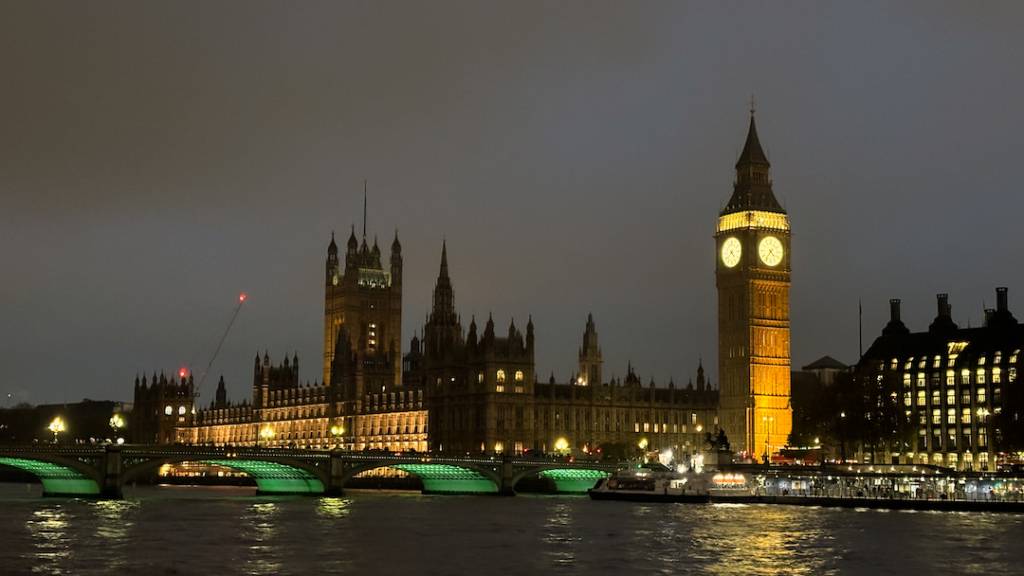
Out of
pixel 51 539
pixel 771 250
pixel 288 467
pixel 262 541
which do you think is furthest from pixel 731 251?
pixel 51 539

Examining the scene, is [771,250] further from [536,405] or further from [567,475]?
[567,475]

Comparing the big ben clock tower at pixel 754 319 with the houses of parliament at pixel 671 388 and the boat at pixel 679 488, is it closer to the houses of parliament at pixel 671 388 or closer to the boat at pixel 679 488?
the houses of parliament at pixel 671 388

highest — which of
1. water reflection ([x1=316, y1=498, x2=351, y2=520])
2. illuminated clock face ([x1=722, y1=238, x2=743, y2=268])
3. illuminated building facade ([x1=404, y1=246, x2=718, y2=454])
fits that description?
illuminated clock face ([x1=722, y1=238, x2=743, y2=268])

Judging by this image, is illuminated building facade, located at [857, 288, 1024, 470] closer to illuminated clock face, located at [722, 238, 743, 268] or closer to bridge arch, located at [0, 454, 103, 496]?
illuminated clock face, located at [722, 238, 743, 268]

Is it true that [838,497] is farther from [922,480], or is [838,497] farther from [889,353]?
[889,353]

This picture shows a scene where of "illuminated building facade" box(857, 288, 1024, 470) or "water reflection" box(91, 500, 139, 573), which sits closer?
"water reflection" box(91, 500, 139, 573)

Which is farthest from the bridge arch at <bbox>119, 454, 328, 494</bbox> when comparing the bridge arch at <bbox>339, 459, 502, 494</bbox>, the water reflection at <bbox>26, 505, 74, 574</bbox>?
the water reflection at <bbox>26, 505, 74, 574</bbox>

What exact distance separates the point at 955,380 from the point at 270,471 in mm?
69370

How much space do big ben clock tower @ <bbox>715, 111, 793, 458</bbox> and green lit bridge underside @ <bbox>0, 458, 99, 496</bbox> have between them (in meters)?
77.9

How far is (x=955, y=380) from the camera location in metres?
152

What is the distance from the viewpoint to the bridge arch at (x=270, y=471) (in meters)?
113

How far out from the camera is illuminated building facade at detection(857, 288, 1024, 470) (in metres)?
147

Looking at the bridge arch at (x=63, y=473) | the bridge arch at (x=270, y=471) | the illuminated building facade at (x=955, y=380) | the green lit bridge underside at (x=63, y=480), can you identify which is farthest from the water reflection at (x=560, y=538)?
the illuminated building facade at (x=955, y=380)

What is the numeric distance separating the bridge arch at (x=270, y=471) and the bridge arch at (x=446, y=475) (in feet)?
8.80
